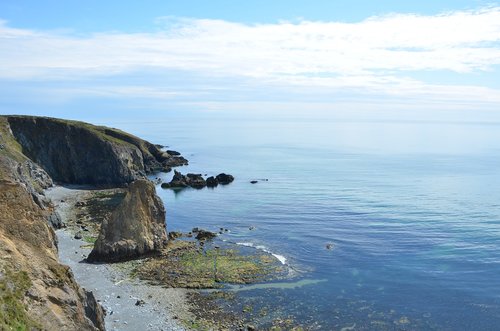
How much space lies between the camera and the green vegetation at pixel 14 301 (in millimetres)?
28734

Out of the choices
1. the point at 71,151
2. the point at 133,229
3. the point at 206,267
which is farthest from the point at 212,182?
the point at 206,267

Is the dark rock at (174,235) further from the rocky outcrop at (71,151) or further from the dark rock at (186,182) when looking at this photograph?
the rocky outcrop at (71,151)

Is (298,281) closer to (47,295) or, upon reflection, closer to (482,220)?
(47,295)

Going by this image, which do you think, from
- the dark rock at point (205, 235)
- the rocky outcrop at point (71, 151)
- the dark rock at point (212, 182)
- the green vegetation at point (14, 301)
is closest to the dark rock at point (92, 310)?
the green vegetation at point (14, 301)

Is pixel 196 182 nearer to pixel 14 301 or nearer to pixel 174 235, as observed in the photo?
pixel 174 235

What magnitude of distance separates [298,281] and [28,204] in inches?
1308

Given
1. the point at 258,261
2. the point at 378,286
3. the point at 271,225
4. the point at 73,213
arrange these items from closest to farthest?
the point at 378,286 < the point at 258,261 < the point at 271,225 < the point at 73,213

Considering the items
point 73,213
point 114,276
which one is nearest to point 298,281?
point 114,276

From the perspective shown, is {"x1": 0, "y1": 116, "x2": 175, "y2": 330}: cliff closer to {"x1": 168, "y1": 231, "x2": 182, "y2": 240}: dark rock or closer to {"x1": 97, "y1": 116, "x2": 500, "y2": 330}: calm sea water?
{"x1": 168, "y1": 231, "x2": 182, "y2": 240}: dark rock

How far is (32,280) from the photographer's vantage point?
33219 mm

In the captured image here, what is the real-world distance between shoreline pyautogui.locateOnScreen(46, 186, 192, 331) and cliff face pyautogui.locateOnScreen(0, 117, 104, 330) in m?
9.18

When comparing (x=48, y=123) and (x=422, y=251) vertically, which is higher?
(x=48, y=123)

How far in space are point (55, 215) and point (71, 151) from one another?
5439 cm

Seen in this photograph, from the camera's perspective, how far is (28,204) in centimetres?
4028
